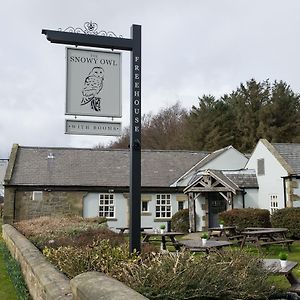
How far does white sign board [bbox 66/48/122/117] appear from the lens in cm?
737

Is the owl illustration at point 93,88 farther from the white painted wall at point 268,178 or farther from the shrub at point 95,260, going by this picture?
the white painted wall at point 268,178

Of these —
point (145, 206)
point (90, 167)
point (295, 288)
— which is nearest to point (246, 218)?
point (145, 206)

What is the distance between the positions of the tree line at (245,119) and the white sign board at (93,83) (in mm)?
38653

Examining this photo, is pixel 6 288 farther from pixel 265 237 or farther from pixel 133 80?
pixel 265 237

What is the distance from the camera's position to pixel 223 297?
5559 mm

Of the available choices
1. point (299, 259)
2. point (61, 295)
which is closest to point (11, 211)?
point (299, 259)

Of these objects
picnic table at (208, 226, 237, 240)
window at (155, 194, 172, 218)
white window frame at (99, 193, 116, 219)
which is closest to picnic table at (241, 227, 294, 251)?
picnic table at (208, 226, 237, 240)

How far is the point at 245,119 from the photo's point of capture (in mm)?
46938

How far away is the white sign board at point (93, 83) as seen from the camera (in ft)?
24.2

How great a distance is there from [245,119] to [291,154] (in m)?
23.2

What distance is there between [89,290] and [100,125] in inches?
156

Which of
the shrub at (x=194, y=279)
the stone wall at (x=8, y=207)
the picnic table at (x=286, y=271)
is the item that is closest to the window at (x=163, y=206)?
the stone wall at (x=8, y=207)

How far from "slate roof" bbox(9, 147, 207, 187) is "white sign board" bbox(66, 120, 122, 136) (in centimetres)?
2025

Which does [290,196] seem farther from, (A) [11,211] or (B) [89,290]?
(B) [89,290]
